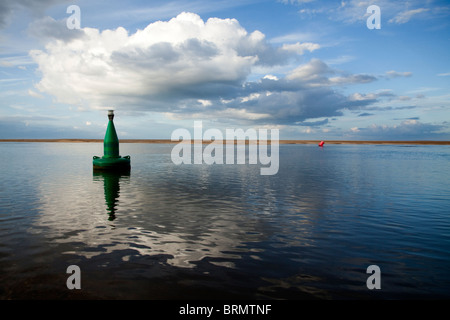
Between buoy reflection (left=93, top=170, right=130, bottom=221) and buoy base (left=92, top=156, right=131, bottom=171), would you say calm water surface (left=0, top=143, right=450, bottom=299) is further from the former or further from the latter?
buoy base (left=92, top=156, right=131, bottom=171)

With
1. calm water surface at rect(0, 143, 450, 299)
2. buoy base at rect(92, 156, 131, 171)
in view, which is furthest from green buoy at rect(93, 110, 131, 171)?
calm water surface at rect(0, 143, 450, 299)

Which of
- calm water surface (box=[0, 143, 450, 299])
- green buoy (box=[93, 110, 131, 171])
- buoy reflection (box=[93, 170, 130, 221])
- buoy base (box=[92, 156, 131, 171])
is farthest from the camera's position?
buoy base (box=[92, 156, 131, 171])

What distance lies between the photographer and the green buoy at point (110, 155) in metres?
38.7

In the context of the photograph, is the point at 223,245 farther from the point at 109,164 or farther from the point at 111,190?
the point at 109,164

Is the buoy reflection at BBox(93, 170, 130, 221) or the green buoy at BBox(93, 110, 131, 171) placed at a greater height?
the green buoy at BBox(93, 110, 131, 171)

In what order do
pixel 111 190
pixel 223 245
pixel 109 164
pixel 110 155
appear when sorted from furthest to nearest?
pixel 110 155
pixel 109 164
pixel 111 190
pixel 223 245

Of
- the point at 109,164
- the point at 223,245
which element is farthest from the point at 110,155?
the point at 223,245

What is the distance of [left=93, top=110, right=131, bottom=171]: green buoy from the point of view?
3866cm

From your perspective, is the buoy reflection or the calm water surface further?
the buoy reflection

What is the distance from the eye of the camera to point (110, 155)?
4003 cm

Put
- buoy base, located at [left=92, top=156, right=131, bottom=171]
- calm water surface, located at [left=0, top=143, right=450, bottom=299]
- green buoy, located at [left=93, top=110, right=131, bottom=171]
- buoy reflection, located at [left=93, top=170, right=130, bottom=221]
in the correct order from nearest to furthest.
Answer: calm water surface, located at [left=0, top=143, right=450, bottom=299] < buoy reflection, located at [left=93, top=170, right=130, bottom=221] < green buoy, located at [left=93, top=110, right=131, bottom=171] < buoy base, located at [left=92, top=156, right=131, bottom=171]

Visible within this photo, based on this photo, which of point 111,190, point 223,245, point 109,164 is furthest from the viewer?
point 109,164

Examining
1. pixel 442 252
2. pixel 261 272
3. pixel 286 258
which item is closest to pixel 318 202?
pixel 442 252

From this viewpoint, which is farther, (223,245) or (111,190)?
(111,190)
